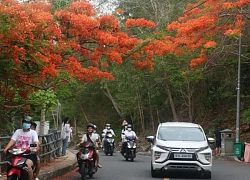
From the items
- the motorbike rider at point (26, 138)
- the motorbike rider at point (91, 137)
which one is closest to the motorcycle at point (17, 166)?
the motorbike rider at point (26, 138)

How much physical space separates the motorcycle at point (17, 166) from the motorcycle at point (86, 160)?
11.7 feet

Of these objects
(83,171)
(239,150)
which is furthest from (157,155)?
(239,150)

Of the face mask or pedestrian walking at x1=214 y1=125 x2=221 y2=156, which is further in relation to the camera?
pedestrian walking at x1=214 y1=125 x2=221 y2=156

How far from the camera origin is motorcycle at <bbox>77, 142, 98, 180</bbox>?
1359 centimetres

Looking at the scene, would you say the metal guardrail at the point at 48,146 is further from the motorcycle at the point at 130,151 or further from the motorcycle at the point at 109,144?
the motorcycle at the point at 109,144

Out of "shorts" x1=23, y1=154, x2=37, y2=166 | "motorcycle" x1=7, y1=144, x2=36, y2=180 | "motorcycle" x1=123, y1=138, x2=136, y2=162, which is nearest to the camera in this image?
"motorcycle" x1=7, y1=144, x2=36, y2=180

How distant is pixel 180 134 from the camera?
1551cm

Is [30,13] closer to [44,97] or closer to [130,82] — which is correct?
[44,97]

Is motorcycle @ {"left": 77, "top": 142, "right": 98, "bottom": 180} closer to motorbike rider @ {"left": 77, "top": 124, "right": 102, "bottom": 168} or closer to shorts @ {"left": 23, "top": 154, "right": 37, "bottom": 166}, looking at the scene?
motorbike rider @ {"left": 77, "top": 124, "right": 102, "bottom": 168}

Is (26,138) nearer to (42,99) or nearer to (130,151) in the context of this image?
(42,99)

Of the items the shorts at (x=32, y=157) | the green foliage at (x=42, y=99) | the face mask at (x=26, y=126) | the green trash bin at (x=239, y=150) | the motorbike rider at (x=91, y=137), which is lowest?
the green trash bin at (x=239, y=150)

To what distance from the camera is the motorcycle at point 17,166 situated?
993 cm

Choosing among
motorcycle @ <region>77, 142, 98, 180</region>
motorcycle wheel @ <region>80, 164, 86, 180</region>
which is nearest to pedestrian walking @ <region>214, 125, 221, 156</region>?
motorcycle @ <region>77, 142, 98, 180</region>

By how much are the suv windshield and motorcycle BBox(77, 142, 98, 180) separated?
251 cm
